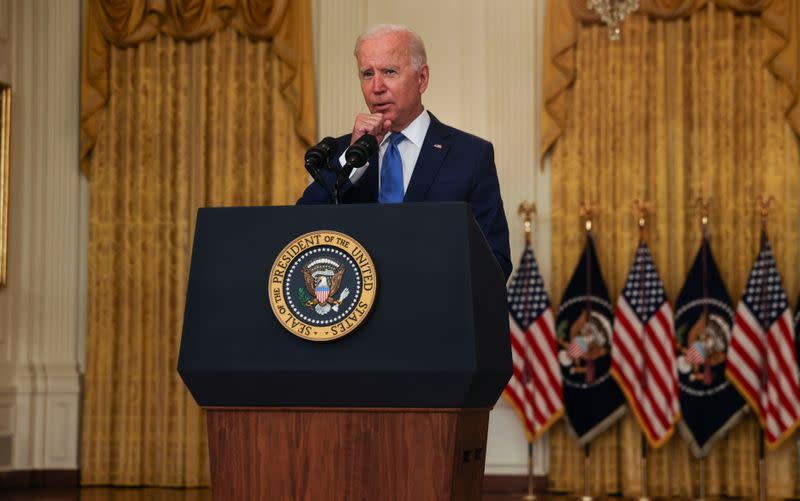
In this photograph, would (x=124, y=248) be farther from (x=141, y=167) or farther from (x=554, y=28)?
(x=554, y=28)

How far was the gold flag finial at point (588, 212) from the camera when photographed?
9336 mm

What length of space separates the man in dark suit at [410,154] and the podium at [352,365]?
1.70 feet

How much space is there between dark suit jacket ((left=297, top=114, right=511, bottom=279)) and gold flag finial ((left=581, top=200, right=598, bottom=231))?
20.5ft

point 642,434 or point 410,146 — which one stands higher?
point 410,146

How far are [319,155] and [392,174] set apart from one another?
45cm

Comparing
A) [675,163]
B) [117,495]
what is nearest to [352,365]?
[117,495]

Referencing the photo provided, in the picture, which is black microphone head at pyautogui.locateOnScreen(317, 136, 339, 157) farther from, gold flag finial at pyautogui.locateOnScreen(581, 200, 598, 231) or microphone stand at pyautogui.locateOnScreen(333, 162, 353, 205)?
gold flag finial at pyautogui.locateOnScreen(581, 200, 598, 231)

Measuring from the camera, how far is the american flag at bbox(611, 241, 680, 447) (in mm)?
8930

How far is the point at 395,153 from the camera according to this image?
320cm

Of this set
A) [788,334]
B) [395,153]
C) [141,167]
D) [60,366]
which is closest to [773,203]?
[788,334]

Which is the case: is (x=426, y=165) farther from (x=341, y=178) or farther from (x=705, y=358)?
(x=705, y=358)

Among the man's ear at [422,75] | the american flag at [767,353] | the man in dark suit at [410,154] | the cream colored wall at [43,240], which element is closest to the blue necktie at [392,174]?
the man in dark suit at [410,154]

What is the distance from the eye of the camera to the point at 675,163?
31.1ft

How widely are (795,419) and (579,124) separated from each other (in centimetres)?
286
